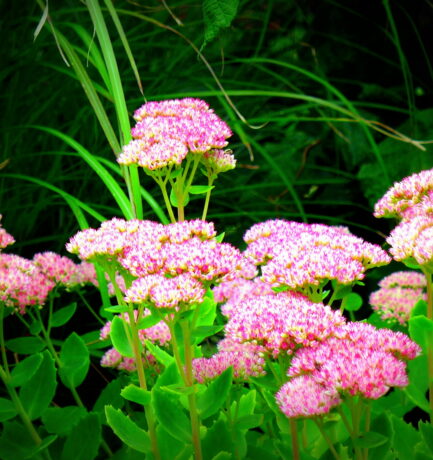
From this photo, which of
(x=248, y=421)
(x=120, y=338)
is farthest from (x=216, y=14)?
(x=248, y=421)

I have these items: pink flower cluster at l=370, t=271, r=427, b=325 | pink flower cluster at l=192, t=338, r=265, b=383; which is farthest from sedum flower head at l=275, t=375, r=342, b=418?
pink flower cluster at l=370, t=271, r=427, b=325

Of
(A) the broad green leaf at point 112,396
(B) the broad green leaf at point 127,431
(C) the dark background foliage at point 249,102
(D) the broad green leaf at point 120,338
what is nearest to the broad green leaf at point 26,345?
(A) the broad green leaf at point 112,396

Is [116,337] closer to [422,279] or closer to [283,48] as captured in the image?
[422,279]

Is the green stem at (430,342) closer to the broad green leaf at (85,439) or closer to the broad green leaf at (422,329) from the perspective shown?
the broad green leaf at (422,329)

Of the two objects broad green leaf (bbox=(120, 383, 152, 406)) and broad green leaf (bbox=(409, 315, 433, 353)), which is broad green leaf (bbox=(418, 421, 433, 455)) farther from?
broad green leaf (bbox=(120, 383, 152, 406))

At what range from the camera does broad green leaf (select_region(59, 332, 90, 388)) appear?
1.25 meters

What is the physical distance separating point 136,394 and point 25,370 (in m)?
0.29

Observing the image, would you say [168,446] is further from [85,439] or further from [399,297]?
[399,297]

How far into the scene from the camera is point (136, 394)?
973 millimetres

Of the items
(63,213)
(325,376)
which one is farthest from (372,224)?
(325,376)

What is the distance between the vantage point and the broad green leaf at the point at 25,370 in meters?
1.15

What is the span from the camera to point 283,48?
105 inches

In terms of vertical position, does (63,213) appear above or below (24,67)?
below

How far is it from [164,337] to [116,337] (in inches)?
7.1
